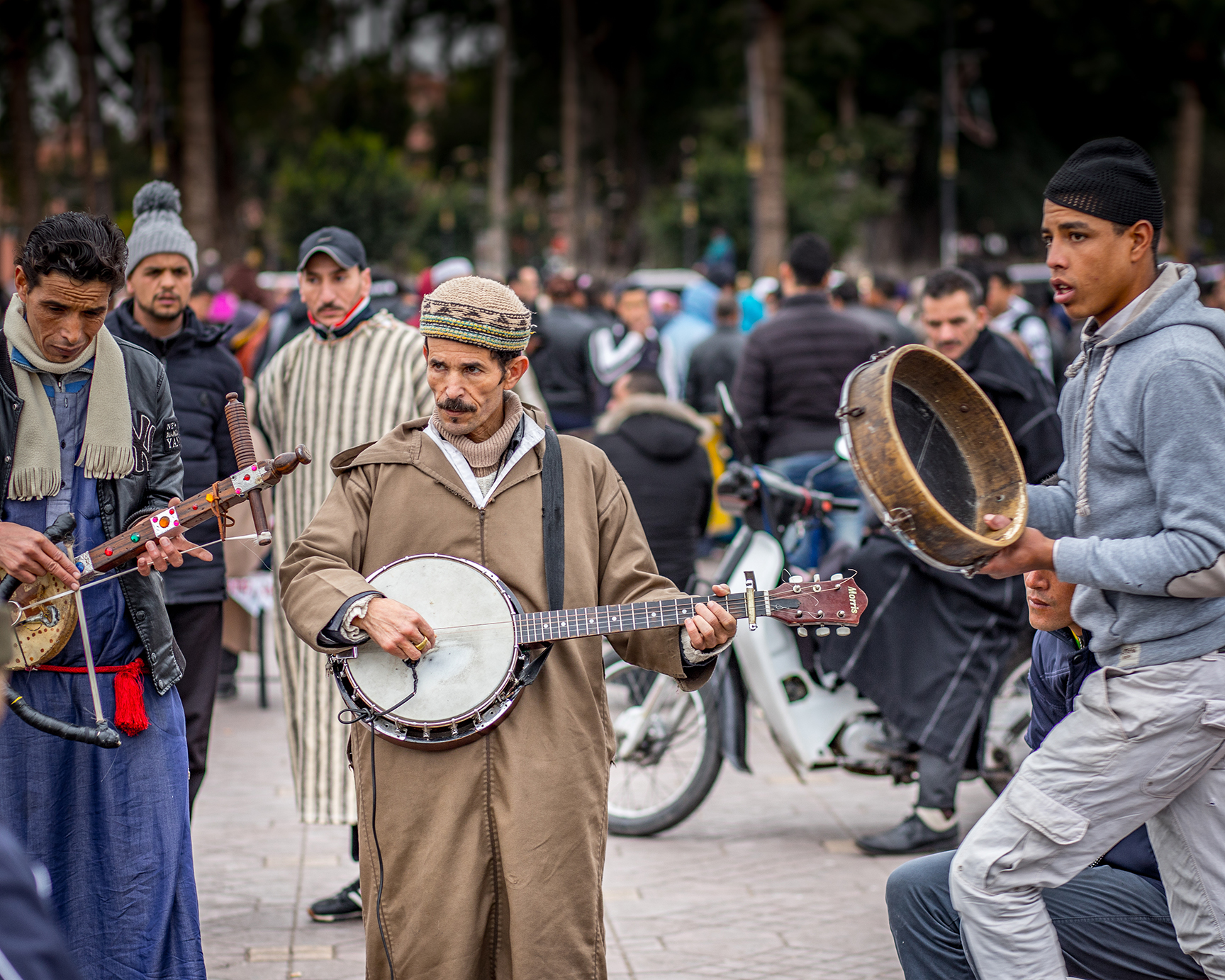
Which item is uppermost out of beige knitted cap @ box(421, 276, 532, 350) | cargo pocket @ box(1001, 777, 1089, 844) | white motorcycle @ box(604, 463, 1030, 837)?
beige knitted cap @ box(421, 276, 532, 350)

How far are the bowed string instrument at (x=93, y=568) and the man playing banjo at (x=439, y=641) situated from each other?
0.82 ft

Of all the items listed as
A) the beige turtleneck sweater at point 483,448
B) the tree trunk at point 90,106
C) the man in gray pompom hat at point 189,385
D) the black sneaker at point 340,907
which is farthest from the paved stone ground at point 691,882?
the tree trunk at point 90,106

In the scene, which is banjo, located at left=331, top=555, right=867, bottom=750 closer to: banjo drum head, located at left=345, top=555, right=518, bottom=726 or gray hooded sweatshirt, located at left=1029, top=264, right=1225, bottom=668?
banjo drum head, located at left=345, top=555, right=518, bottom=726

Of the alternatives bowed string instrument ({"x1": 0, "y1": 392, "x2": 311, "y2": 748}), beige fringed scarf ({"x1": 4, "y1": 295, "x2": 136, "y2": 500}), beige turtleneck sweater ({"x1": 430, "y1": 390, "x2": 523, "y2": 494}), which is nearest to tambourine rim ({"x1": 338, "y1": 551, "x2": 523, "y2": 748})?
beige turtleneck sweater ({"x1": 430, "y1": 390, "x2": 523, "y2": 494})

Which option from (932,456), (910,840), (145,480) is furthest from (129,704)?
(910,840)

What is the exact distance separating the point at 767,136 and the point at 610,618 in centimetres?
2384

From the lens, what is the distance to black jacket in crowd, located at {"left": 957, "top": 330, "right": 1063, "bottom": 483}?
5.82m

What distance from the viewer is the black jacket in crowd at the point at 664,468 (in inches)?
273

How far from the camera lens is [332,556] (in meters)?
3.45

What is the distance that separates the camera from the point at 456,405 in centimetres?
348

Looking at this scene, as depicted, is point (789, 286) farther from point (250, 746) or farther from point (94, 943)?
point (94, 943)

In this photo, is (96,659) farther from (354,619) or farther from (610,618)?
(610,618)

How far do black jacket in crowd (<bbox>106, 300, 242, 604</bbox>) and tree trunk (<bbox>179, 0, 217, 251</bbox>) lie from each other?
57.7 ft

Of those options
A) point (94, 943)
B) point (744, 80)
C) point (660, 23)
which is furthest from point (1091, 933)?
point (660, 23)
